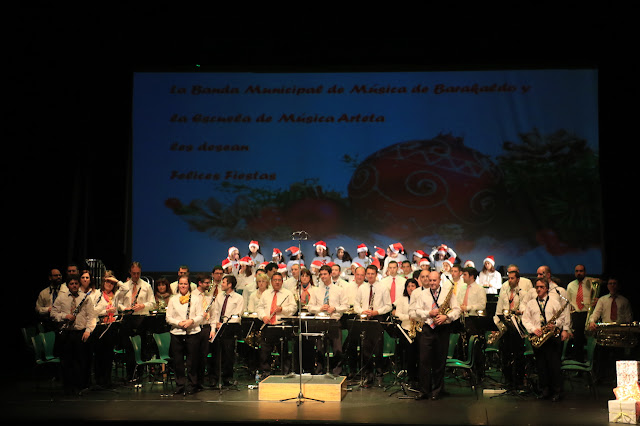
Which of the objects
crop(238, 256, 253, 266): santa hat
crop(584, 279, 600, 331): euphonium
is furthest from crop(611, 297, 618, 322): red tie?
crop(238, 256, 253, 266): santa hat

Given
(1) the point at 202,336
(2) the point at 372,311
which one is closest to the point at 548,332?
(2) the point at 372,311

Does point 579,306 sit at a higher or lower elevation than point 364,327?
higher

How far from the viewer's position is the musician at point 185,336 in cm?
1005

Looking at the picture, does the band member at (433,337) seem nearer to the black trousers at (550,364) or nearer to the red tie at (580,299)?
the black trousers at (550,364)

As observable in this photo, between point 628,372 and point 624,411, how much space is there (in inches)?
18.0

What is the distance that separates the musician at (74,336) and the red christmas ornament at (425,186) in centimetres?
620

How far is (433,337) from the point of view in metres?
9.66

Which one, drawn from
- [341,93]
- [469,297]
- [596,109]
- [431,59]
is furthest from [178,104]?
[596,109]

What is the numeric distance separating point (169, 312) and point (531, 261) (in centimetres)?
738

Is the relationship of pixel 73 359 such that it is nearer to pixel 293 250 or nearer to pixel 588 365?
pixel 293 250

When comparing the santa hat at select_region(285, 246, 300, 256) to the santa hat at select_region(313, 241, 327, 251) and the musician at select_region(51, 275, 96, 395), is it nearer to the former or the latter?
the santa hat at select_region(313, 241, 327, 251)

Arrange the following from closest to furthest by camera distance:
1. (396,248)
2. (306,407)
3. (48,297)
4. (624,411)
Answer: (624,411) → (306,407) → (48,297) → (396,248)

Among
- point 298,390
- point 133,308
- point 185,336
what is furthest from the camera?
point 133,308

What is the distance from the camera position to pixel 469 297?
11484 mm
